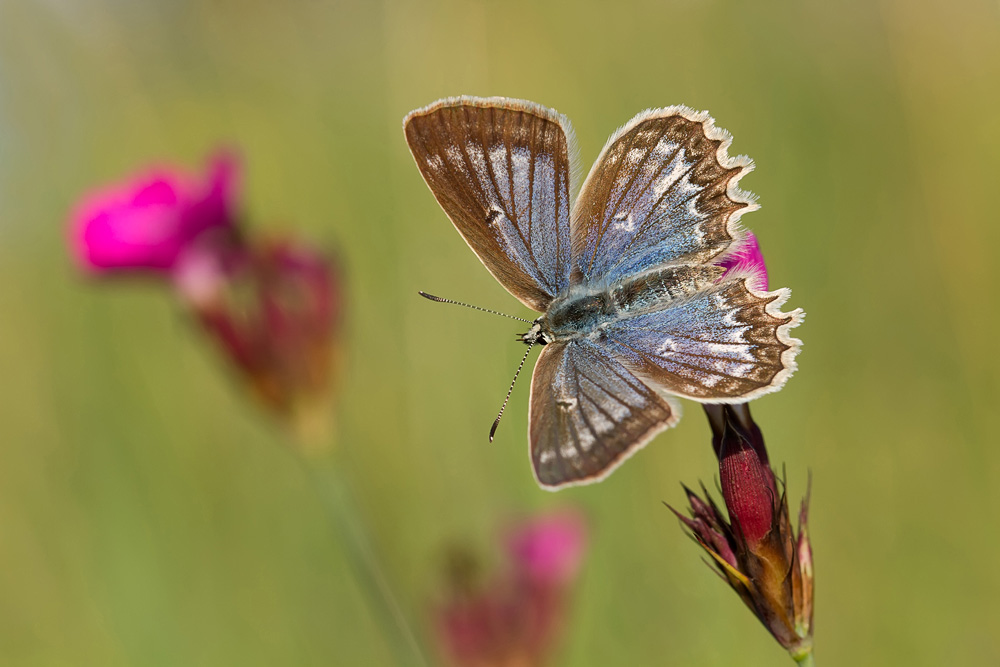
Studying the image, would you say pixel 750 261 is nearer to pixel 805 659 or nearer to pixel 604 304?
pixel 604 304

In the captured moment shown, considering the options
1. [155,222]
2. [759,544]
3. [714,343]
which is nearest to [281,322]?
[155,222]

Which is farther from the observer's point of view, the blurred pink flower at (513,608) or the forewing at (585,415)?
the blurred pink flower at (513,608)

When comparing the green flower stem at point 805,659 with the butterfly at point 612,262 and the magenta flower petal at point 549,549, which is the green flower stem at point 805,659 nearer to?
the butterfly at point 612,262

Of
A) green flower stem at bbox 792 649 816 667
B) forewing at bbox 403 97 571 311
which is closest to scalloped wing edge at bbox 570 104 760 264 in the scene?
forewing at bbox 403 97 571 311

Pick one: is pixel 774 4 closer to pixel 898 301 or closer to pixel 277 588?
pixel 898 301

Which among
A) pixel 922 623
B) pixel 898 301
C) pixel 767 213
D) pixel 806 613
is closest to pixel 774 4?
pixel 767 213

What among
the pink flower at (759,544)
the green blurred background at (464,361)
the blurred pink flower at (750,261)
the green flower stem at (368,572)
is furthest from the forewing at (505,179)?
the green blurred background at (464,361)
